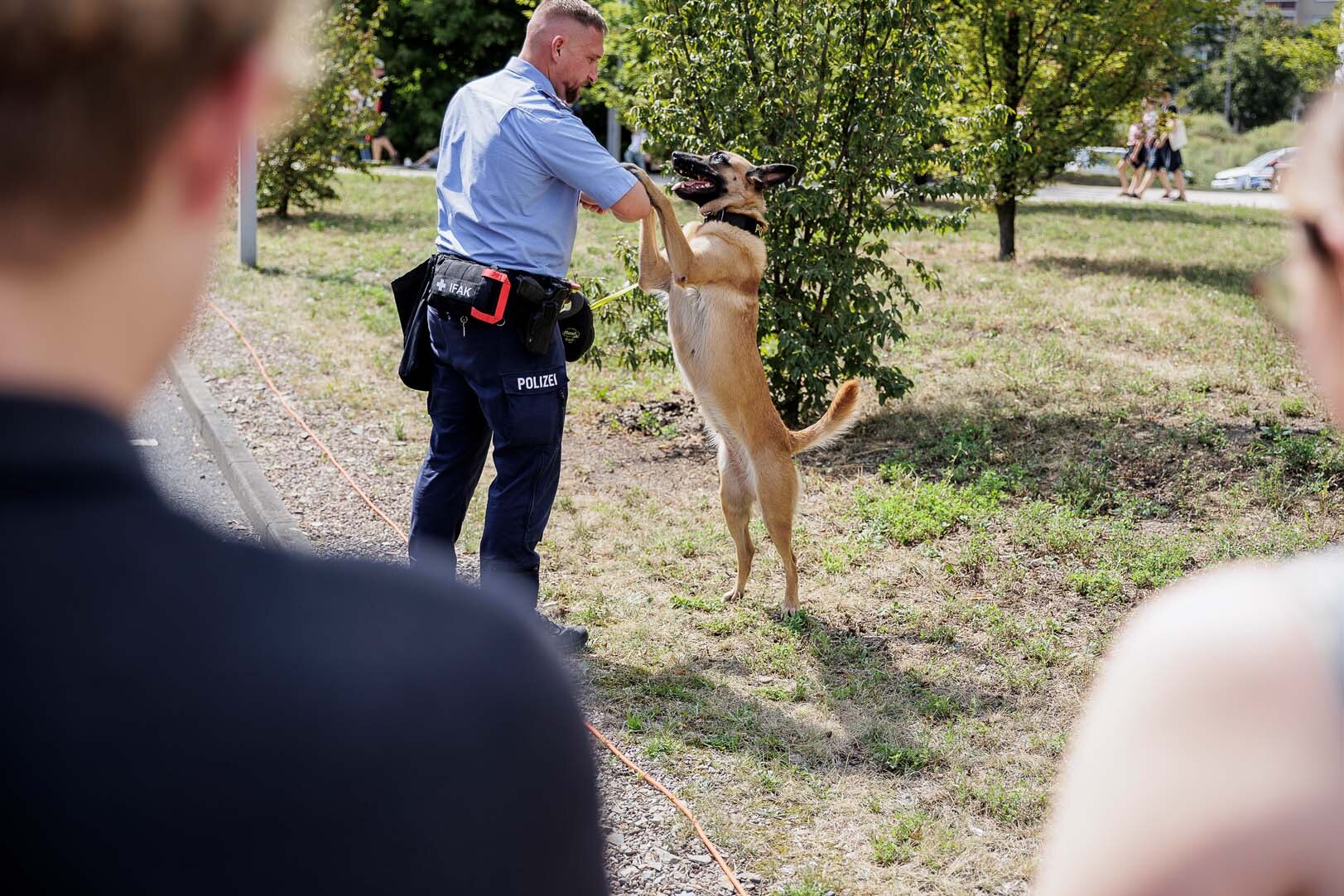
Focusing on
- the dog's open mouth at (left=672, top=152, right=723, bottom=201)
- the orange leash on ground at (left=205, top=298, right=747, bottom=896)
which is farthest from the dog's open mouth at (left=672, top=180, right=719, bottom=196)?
the orange leash on ground at (left=205, top=298, right=747, bottom=896)

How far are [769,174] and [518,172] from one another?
5.79 feet

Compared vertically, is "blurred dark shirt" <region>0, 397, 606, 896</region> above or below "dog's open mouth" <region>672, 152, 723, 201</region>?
below

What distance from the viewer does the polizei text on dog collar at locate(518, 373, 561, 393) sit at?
445 cm

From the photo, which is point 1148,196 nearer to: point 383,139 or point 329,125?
point 383,139

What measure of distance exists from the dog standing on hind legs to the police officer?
881 millimetres

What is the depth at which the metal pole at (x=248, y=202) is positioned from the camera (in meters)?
12.2

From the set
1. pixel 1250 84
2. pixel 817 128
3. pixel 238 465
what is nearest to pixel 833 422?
pixel 817 128

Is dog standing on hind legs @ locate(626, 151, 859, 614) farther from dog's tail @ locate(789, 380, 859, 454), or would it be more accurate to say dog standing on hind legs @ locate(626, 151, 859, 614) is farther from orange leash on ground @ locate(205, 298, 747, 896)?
orange leash on ground @ locate(205, 298, 747, 896)

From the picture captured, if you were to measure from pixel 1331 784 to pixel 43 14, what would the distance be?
2.80ft

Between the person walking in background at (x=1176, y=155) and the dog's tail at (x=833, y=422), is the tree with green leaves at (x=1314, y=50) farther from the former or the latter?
the dog's tail at (x=833, y=422)

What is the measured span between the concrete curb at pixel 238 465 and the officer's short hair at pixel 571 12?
226 centimetres

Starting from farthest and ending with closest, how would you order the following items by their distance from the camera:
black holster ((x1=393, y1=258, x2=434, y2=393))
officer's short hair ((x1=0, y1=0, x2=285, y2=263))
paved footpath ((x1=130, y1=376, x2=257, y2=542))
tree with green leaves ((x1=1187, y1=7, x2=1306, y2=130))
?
tree with green leaves ((x1=1187, y1=7, x2=1306, y2=130))
paved footpath ((x1=130, y1=376, x2=257, y2=542))
black holster ((x1=393, y1=258, x2=434, y2=393))
officer's short hair ((x1=0, y1=0, x2=285, y2=263))

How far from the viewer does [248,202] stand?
12.2m

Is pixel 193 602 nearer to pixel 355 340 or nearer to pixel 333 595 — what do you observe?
pixel 333 595
